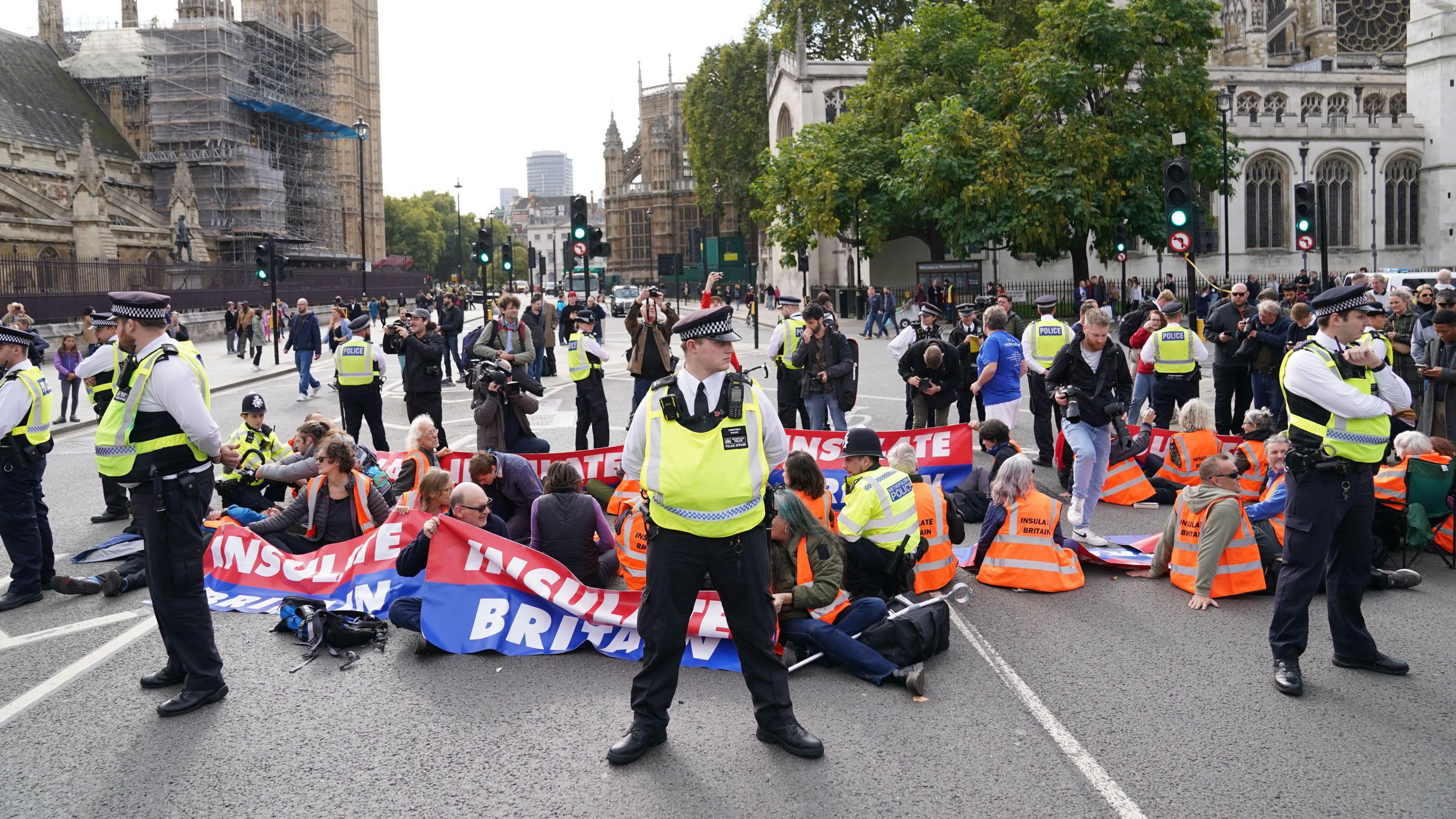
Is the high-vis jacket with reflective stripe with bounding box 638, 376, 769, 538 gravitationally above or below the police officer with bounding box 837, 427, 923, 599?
above

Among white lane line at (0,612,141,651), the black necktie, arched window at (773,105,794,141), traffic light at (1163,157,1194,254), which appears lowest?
white lane line at (0,612,141,651)

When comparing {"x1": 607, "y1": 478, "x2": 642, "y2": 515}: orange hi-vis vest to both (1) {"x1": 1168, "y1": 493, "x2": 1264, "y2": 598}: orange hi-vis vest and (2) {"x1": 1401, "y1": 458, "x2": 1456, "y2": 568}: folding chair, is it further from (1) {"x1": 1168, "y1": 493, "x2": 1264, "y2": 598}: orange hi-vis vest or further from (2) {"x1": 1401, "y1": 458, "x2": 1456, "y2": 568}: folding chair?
(2) {"x1": 1401, "y1": 458, "x2": 1456, "y2": 568}: folding chair

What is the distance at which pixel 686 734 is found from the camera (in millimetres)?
5363

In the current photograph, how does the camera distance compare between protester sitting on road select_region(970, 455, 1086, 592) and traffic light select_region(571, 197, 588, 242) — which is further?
traffic light select_region(571, 197, 588, 242)

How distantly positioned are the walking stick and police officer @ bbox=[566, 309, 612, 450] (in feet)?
19.5

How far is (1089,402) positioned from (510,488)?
4629 mm

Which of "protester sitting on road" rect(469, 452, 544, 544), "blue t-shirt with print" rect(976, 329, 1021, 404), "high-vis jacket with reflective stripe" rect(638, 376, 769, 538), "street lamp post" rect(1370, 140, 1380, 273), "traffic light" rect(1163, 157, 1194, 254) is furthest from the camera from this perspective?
"street lamp post" rect(1370, 140, 1380, 273)

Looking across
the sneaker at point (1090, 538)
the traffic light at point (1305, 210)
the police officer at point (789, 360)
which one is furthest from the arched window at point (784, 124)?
the sneaker at point (1090, 538)

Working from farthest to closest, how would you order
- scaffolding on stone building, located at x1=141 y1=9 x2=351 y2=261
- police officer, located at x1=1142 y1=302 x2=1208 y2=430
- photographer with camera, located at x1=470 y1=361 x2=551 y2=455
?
scaffolding on stone building, located at x1=141 y1=9 x2=351 y2=261 < police officer, located at x1=1142 y1=302 x2=1208 y2=430 < photographer with camera, located at x1=470 y1=361 x2=551 y2=455

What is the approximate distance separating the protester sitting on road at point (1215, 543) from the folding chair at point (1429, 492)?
1.44 metres

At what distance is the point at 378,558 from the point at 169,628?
1733 millimetres

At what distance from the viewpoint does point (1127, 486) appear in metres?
10.5

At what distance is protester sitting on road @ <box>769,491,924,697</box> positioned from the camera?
6.02 meters

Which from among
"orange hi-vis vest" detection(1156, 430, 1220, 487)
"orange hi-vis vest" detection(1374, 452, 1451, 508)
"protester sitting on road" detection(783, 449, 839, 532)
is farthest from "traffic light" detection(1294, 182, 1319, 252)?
"protester sitting on road" detection(783, 449, 839, 532)
